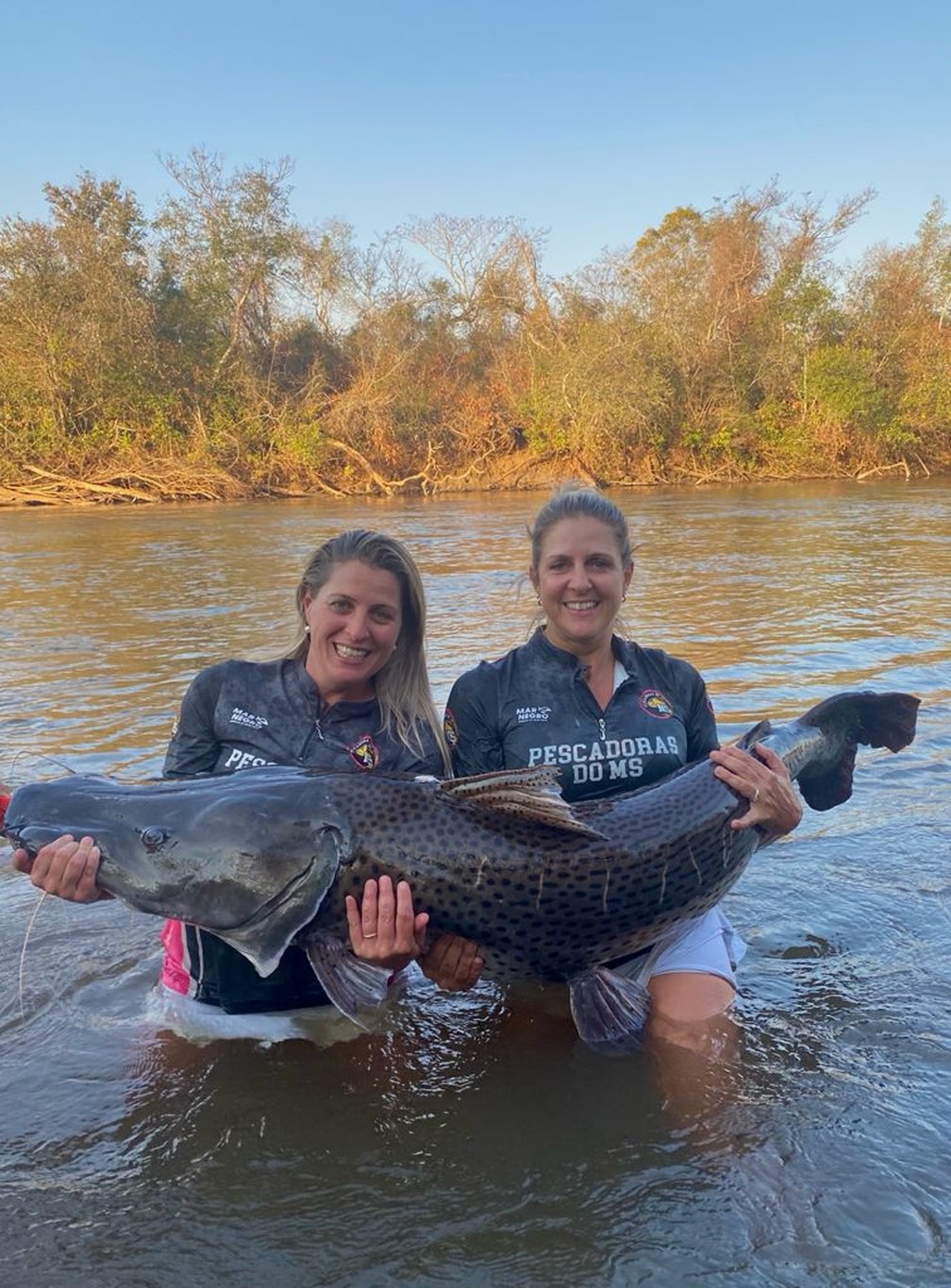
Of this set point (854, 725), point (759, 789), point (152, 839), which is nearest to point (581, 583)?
point (759, 789)

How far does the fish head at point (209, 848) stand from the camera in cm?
262

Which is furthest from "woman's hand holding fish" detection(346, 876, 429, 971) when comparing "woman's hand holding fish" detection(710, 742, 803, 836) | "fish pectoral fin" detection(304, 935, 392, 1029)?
"woman's hand holding fish" detection(710, 742, 803, 836)

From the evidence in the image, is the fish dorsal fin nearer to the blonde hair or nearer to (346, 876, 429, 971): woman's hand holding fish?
(346, 876, 429, 971): woman's hand holding fish

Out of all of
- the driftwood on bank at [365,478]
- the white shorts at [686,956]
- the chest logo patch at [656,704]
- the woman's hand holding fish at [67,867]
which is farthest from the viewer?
the driftwood on bank at [365,478]

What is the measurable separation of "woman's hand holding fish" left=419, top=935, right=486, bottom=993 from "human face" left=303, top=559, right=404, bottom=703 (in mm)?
932

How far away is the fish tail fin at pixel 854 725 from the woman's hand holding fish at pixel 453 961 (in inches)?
55.7

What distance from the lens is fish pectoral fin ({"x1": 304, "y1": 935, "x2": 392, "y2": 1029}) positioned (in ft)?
8.76

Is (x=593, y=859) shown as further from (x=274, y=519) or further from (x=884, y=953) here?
(x=274, y=519)

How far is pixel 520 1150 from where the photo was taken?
269cm

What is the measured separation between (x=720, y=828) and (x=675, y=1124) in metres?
0.84

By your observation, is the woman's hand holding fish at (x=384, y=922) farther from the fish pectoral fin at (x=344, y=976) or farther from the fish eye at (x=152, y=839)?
the fish eye at (x=152, y=839)

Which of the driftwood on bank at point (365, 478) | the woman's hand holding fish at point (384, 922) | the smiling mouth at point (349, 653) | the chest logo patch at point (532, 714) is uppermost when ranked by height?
the smiling mouth at point (349, 653)

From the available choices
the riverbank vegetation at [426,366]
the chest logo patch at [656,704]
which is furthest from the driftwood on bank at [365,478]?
the chest logo patch at [656,704]

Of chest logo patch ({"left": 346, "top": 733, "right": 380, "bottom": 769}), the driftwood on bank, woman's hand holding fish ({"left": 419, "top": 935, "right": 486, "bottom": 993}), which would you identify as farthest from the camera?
the driftwood on bank
